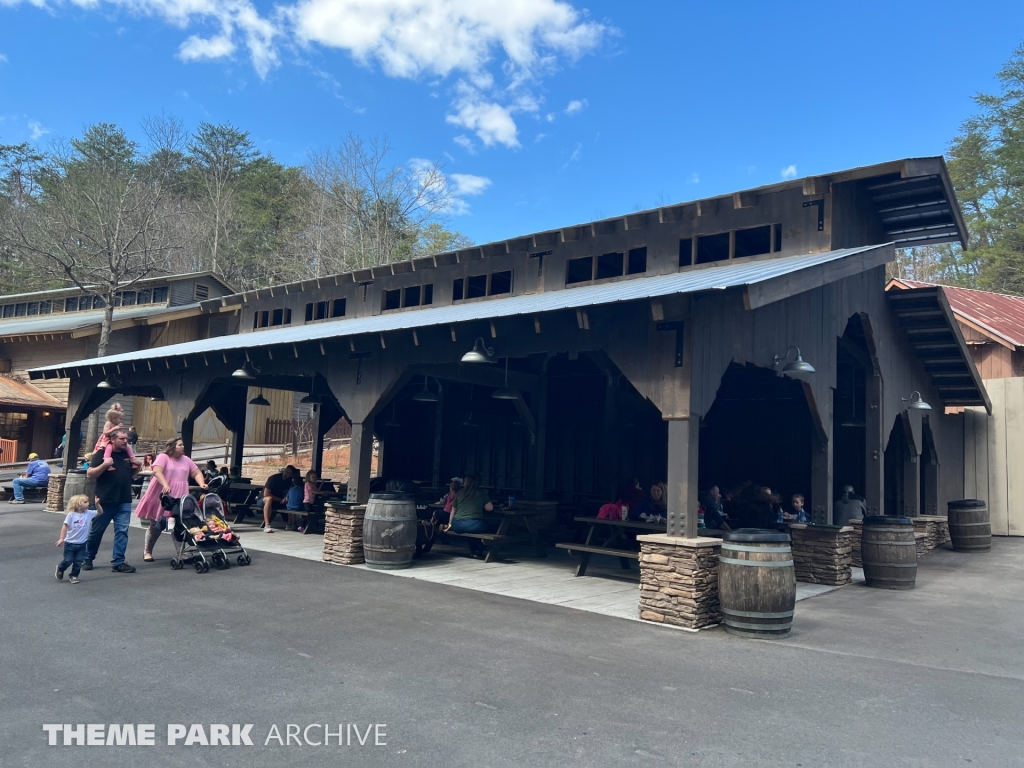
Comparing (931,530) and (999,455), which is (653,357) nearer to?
(931,530)

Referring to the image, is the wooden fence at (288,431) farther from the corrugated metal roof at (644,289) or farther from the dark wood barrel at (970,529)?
the dark wood barrel at (970,529)

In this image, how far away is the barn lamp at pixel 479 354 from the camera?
8.82 metres

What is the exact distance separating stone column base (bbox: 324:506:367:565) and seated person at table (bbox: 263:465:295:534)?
3792mm

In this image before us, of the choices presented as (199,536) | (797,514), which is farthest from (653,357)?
(199,536)

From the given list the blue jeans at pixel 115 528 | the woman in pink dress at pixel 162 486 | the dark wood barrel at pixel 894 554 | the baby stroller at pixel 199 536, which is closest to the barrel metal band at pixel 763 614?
the dark wood barrel at pixel 894 554

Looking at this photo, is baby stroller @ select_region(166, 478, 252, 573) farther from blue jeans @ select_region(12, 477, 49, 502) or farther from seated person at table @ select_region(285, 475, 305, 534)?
blue jeans @ select_region(12, 477, 49, 502)

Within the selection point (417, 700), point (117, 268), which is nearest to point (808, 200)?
point (417, 700)

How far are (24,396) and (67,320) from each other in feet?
16.1

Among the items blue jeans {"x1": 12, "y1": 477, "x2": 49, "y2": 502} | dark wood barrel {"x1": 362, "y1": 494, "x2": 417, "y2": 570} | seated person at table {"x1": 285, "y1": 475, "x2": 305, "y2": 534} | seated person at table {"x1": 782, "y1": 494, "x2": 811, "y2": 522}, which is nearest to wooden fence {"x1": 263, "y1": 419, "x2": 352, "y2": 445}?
blue jeans {"x1": 12, "y1": 477, "x2": 49, "y2": 502}

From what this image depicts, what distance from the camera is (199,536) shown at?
925cm

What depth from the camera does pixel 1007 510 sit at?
15.9 meters

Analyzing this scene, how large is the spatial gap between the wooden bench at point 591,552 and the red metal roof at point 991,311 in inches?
462

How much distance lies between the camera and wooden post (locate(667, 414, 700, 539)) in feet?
24.6

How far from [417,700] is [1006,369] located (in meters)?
20.2
